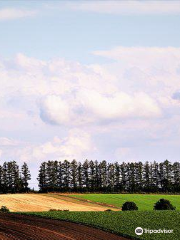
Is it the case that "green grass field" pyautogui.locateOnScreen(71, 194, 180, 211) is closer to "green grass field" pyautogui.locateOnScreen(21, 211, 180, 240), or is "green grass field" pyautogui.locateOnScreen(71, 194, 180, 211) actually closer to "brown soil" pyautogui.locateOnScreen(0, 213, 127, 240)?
"green grass field" pyautogui.locateOnScreen(21, 211, 180, 240)

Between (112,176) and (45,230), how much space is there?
4717 inches

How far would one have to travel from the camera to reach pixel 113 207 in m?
108

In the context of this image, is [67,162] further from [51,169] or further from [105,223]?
[105,223]

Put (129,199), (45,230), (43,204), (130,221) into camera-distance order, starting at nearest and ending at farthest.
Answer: (45,230) → (130,221) → (43,204) → (129,199)

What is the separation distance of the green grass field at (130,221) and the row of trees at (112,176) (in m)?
94.7

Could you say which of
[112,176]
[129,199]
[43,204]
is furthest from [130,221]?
[112,176]

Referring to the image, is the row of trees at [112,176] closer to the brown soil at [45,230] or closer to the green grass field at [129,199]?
the green grass field at [129,199]

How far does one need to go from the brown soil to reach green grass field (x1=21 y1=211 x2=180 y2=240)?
183cm

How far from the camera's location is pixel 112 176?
165 meters

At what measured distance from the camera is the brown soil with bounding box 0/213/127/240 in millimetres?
42906

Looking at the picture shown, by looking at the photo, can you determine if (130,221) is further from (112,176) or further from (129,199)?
(112,176)

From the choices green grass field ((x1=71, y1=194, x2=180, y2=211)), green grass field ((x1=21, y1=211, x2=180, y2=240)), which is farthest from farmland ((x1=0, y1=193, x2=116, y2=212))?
green grass field ((x1=21, y1=211, x2=180, y2=240))

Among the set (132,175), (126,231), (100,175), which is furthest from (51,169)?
(126,231)

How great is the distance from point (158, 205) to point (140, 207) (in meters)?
30.4
